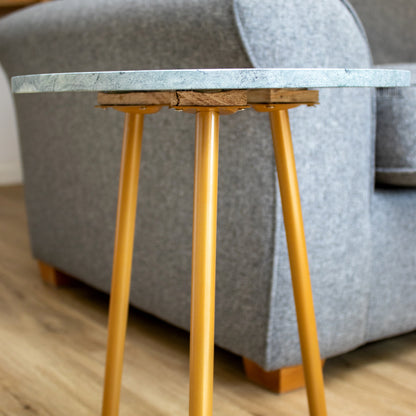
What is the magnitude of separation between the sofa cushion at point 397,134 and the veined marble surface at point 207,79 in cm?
42

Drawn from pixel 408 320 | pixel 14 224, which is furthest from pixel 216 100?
pixel 14 224

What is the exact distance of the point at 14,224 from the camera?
2348mm

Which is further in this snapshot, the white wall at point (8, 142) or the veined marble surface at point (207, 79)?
the white wall at point (8, 142)

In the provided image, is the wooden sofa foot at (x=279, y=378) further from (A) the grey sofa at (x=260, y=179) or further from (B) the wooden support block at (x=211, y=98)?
(B) the wooden support block at (x=211, y=98)

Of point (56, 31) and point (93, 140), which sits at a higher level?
point (56, 31)

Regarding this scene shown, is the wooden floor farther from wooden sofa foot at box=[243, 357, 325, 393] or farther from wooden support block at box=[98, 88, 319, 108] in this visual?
Result: wooden support block at box=[98, 88, 319, 108]

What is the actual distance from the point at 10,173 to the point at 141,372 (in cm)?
261

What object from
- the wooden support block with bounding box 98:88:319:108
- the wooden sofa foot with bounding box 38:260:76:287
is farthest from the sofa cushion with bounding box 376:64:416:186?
the wooden sofa foot with bounding box 38:260:76:287

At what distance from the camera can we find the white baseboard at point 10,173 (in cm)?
342

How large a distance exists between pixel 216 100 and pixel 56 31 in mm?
755

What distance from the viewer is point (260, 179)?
0.91 m

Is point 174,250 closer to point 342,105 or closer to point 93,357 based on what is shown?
point 93,357

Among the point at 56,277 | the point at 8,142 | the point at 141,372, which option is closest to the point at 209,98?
the point at 141,372

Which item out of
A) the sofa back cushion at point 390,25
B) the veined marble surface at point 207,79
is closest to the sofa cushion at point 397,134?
the veined marble surface at point 207,79
